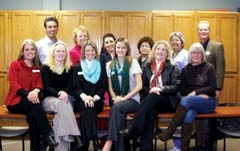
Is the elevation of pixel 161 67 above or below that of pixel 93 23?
below

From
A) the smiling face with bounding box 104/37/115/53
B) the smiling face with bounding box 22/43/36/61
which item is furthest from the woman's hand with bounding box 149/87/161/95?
the smiling face with bounding box 22/43/36/61

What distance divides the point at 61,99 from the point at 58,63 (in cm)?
46

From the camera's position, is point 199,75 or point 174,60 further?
point 174,60

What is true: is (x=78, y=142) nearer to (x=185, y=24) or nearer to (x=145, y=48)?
(x=145, y=48)

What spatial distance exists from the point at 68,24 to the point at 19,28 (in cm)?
95

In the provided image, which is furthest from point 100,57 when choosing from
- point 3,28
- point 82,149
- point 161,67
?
point 3,28

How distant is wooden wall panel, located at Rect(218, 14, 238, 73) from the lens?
783 cm

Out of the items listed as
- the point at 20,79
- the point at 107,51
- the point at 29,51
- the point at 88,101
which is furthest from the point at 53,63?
the point at 107,51

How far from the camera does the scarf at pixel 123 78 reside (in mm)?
4746

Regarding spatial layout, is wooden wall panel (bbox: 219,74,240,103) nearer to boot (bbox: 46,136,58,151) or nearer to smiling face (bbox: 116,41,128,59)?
smiling face (bbox: 116,41,128,59)

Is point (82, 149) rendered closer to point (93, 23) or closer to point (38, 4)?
point (93, 23)

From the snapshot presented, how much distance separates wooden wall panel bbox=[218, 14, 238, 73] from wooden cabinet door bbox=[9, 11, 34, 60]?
148 inches

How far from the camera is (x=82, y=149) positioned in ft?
14.8

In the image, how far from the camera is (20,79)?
466 centimetres
